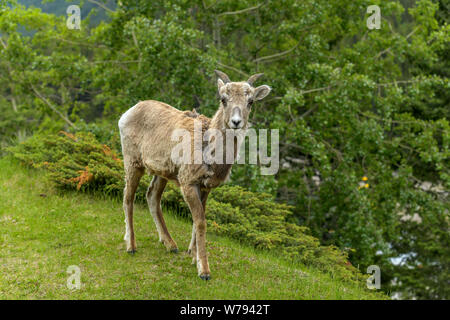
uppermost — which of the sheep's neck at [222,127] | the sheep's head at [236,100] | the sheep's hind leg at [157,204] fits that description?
the sheep's head at [236,100]

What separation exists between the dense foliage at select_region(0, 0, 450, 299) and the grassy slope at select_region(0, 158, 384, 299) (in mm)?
3109

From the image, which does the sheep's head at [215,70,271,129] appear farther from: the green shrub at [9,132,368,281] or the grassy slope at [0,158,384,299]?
the green shrub at [9,132,368,281]

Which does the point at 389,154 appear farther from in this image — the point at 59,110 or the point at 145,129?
the point at 59,110

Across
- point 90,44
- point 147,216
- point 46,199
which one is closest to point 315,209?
point 147,216


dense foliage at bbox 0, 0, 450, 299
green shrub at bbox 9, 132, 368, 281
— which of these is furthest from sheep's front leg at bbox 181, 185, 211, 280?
dense foliage at bbox 0, 0, 450, 299

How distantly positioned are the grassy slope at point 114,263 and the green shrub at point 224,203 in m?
0.36

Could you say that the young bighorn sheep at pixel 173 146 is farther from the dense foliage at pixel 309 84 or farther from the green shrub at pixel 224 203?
the dense foliage at pixel 309 84

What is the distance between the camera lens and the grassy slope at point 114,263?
231 inches

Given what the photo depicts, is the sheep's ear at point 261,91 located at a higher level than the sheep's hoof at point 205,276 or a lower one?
higher

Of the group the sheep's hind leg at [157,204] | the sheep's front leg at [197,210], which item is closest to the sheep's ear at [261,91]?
the sheep's front leg at [197,210]

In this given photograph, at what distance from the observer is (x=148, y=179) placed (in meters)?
9.87

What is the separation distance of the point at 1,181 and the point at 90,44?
616 centimetres

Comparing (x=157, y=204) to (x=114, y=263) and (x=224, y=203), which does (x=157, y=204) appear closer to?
(x=114, y=263)

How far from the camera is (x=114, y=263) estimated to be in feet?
21.6
